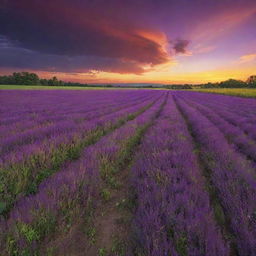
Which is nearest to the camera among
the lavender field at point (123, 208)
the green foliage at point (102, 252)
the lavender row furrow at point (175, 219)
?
the lavender row furrow at point (175, 219)

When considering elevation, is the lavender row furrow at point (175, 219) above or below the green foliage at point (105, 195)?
above

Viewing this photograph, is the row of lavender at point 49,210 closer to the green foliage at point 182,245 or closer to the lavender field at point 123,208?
the lavender field at point 123,208

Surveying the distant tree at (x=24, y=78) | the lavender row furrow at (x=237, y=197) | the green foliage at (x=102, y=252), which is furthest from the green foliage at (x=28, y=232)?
the distant tree at (x=24, y=78)

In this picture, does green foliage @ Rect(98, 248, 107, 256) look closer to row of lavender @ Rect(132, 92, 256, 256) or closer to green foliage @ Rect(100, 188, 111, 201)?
row of lavender @ Rect(132, 92, 256, 256)

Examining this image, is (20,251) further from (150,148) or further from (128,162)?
(150,148)

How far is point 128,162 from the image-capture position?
12.8 feet

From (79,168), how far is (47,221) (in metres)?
1.11

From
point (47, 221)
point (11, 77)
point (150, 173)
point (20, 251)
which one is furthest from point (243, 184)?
point (11, 77)

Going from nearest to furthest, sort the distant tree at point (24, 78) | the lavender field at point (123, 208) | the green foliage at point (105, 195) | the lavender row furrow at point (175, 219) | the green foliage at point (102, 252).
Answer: the lavender row furrow at point (175, 219) → the lavender field at point (123, 208) → the green foliage at point (102, 252) → the green foliage at point (105, 195) → the distant tree at point (24, 78)

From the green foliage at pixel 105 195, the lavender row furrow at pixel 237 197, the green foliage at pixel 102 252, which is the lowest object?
the green foliage at pixel 105 195

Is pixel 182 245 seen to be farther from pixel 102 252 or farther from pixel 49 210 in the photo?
pixel 49 210

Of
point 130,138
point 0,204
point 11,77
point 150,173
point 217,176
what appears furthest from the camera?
point 11,77

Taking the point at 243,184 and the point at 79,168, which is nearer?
the point at 243,184

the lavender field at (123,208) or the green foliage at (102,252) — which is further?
the green foliage at (102,252)
